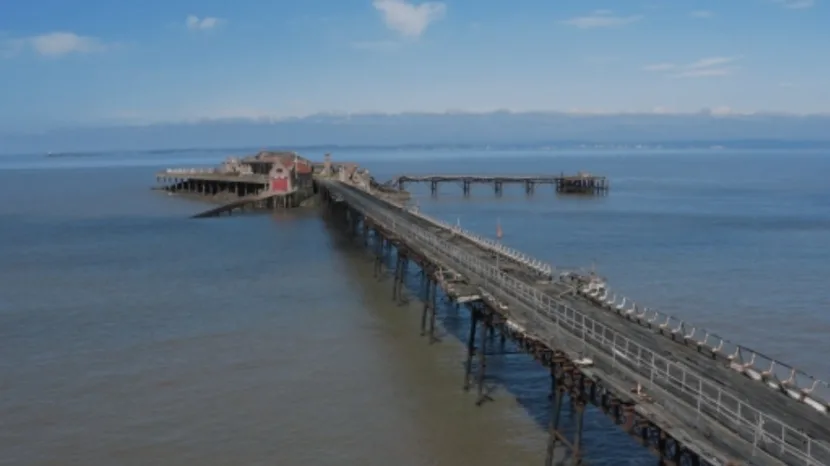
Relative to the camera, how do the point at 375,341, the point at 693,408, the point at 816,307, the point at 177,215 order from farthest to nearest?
the point at 177,215 → the point at 816,307 → the point at 375,341 → the point at 693,408

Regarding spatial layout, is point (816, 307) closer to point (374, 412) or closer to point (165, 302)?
point (374, 412)

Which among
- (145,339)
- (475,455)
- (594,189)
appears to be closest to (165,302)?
(145,339)

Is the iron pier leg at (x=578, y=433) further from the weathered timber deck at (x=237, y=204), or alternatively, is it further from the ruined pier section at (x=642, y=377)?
the weathered timber deck at (x=237, y=204)

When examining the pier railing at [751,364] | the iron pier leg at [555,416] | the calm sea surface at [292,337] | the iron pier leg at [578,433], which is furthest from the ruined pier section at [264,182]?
the iron pier leg at [578,433]

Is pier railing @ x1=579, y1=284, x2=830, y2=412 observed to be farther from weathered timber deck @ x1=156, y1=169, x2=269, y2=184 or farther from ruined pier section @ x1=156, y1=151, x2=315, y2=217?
weathered timber deck @ x1=156, y1=169, x2=269, y2=184

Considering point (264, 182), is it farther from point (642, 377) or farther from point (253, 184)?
point (642, 377)

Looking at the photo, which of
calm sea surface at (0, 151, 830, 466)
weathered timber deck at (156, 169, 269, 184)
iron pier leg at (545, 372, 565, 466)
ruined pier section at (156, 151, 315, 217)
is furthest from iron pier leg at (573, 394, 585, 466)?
weathered timber deck at (156, 169, 269, 184)

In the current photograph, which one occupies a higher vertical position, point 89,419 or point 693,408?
point 693,408

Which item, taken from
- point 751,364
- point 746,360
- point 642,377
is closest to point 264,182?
point 746,360
